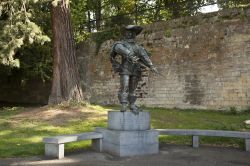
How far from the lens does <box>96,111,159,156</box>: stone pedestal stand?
643 cm

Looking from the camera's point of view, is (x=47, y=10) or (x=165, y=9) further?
(x=165, y=9)

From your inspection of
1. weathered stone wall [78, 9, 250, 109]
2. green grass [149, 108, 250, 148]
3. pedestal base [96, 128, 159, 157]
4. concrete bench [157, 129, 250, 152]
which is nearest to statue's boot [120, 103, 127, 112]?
pedestal base [96, 128, 159, 157]

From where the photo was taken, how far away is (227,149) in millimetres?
7309

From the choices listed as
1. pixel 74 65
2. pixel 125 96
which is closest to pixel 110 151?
pixel 125 96

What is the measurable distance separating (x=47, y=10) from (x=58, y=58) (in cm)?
468

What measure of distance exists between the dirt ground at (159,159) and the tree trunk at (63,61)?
5.97m

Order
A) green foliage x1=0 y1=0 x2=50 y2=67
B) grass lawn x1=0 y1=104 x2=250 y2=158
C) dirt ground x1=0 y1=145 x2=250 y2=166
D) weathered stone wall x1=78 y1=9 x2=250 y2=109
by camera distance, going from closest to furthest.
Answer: dirt ground x1=0 y1=145 x2=250 y2=166
grass lawn x1=0 y1=104 x2=250 y2=158
green foliage x1=0 y1=0 x2=50 y2=67
weathered stone wall x1=78 y1=9 x2=250 y2=109

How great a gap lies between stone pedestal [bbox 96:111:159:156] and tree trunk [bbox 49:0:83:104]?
6.06 meters

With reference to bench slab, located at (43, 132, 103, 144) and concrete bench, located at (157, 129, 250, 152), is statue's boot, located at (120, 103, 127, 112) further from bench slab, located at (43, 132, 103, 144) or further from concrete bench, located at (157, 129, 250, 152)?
concrete bench, located at (157, 129, 250, 152)

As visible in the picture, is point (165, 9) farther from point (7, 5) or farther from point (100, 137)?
point (100, 137)

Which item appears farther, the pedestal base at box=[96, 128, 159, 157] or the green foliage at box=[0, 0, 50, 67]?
the green foliage at box=[0, 0, 50, 67]

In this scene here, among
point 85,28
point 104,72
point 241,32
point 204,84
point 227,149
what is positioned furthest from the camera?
point 85,28

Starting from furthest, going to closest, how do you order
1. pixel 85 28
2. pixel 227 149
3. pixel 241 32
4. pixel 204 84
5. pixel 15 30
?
pixel 85 28 < pixel 204 84 < pixel 241 32 < pixel 15 30 < pixel 227 149

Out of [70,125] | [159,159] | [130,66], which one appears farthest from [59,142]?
[70,125]
